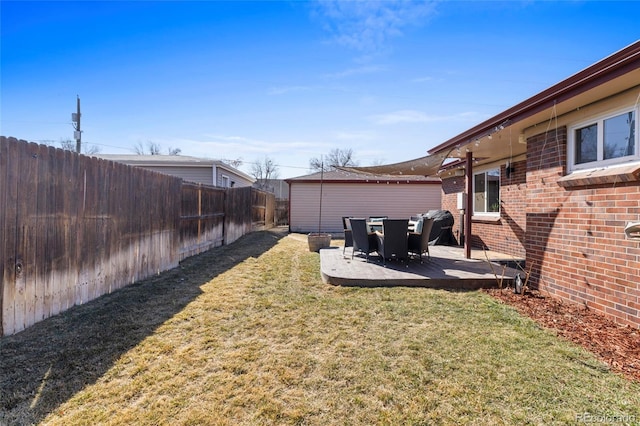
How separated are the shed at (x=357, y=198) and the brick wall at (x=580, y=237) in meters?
9.75

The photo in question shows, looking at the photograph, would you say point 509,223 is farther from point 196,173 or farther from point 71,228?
point 196,173

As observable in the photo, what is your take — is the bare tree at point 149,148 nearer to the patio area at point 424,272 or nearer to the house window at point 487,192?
the patio area at point 424,272

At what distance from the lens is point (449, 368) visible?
2.57 m

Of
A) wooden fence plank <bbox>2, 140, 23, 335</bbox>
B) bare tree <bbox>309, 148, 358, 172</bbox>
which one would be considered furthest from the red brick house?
bare tree <bbox>309, 148, 358, 172</bbox>

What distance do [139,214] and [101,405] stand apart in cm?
380

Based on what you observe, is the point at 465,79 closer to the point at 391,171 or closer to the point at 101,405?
the point at 391,171

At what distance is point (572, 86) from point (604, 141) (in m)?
0.94

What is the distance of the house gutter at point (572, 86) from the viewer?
2877mm

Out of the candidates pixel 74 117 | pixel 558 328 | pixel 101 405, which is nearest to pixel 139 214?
pixel 101 405

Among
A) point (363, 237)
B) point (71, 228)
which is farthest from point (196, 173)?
point (71, 228)

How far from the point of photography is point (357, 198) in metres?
15.0

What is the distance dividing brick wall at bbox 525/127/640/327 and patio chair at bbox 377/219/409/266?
6.94 feet

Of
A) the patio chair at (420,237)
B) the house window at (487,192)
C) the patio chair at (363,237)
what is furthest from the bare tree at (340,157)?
the patio chair at (420,237)

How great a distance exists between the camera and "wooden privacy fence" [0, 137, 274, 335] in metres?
3.00
